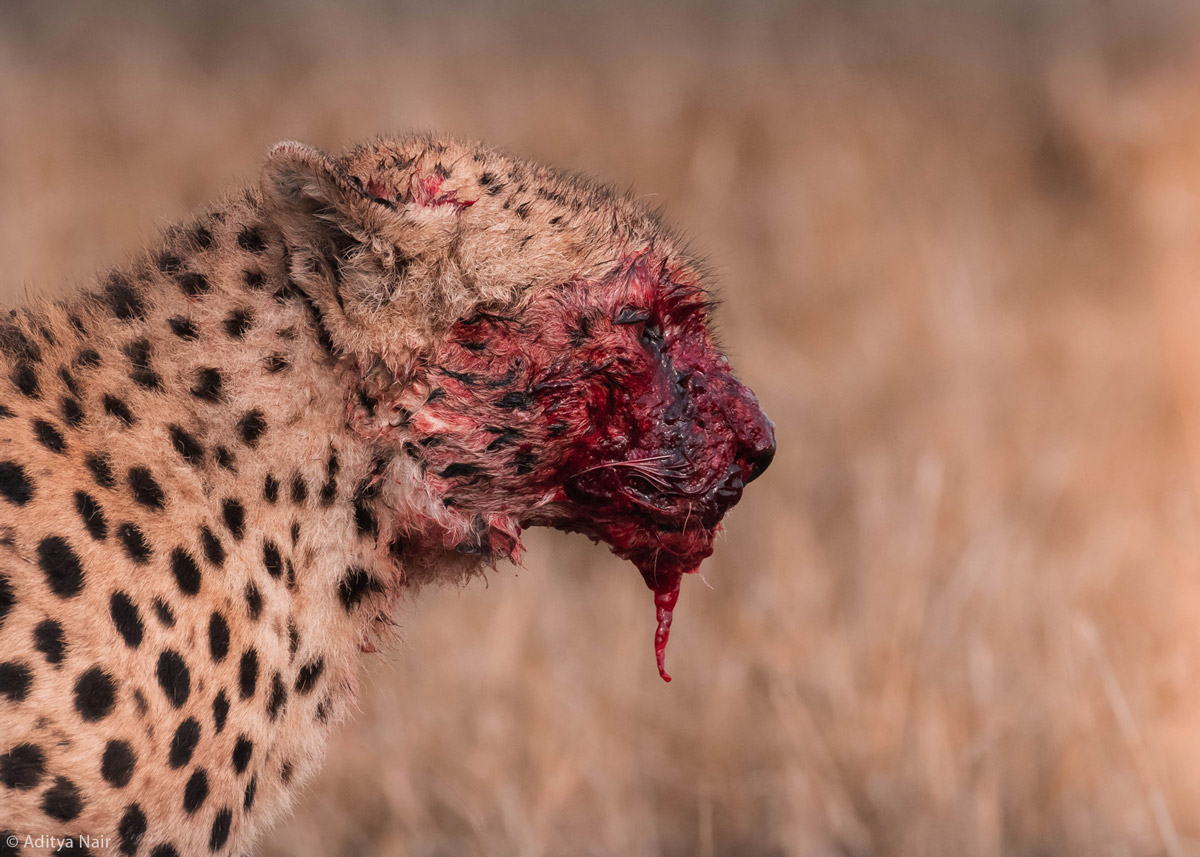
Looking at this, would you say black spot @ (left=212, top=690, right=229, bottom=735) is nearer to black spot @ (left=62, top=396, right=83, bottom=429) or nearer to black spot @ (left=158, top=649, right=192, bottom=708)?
black spot @ (left=158, top=649, right=192, bottom=708)

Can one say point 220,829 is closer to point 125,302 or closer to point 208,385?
point 208,385

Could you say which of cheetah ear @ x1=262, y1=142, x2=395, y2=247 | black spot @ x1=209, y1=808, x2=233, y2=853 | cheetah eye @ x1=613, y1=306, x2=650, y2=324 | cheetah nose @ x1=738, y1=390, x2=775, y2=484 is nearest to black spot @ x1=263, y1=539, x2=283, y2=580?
black spot @ x1=209, y1=808, x2=233, y2=853

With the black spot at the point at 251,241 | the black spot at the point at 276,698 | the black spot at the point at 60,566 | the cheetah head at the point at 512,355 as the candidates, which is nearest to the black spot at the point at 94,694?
the black spot at the point at 60,566

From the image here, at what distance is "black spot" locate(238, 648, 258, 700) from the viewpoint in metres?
1.74

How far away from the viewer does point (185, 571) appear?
67.5 inches

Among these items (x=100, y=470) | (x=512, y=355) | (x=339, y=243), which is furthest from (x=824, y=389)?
(x=100, y=470)

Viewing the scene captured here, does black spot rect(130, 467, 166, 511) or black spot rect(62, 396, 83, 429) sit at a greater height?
black spot rect(62, 396, 83, 429)

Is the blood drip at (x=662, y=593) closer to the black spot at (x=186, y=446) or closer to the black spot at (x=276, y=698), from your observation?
the black spot at (x=276, y=698)

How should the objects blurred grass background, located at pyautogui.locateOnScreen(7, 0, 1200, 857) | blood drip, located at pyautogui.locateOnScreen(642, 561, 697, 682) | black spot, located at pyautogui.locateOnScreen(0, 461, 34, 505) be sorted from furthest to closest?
blurred grass background, located at pyautogui.locateOnScreen(7, 0, 1200, 857) < blood drip, located at pyautogui.locateOnScreen(642, 561, 697, 682) < black spot, located at pyautogui.locateOnScreen(0, 461, 34, 505)

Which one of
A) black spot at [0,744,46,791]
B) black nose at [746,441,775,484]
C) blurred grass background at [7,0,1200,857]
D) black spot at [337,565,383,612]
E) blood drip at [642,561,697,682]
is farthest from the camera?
blurred grass background at [7,0,1200,857]

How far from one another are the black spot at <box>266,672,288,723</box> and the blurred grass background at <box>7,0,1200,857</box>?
44cm

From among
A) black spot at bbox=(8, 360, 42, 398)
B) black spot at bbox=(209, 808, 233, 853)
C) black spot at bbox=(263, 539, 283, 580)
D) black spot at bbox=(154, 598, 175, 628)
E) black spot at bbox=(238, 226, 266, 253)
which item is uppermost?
black spot at bbox=(238, 226, 266, 253)

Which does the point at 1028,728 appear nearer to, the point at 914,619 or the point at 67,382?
the point at 914,619

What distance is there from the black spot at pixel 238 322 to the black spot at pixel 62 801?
629 mm
